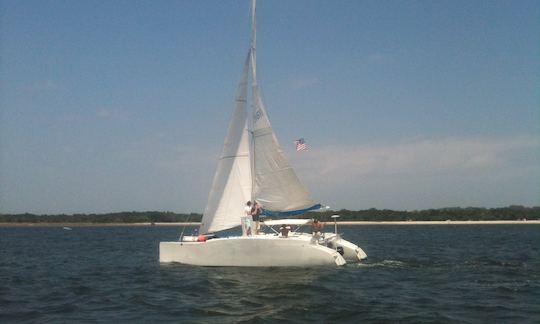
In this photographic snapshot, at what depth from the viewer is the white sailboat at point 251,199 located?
1919 cm

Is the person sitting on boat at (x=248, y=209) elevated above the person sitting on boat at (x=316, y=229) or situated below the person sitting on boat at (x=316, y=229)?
above

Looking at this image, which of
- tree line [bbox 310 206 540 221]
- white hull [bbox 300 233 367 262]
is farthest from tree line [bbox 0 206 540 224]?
white hull [bbox 300 233 367 262]

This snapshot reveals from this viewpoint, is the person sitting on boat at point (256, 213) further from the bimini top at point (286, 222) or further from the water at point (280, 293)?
the water at point (280, 293)

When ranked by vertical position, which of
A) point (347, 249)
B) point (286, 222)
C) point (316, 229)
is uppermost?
point (286, 222)

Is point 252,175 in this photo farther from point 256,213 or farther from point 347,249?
point 347,249

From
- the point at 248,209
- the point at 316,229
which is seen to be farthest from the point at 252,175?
the point at 316,229

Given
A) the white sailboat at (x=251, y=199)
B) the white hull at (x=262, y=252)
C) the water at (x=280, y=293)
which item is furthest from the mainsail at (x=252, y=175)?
the water at (x=280, y=293)

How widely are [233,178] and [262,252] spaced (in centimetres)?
386

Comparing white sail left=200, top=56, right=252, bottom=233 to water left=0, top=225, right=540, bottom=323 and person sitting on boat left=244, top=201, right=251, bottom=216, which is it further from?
water left=0, top=225, right=540, bottom=323

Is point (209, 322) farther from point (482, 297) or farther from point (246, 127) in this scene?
point (246, 127)

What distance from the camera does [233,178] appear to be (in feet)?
70.4

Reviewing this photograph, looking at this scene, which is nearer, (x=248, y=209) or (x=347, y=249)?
(x=248, y=209)

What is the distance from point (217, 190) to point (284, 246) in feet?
14.6

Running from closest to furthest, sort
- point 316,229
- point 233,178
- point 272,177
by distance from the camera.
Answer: point 316,229, point 272,177, point 233,178
